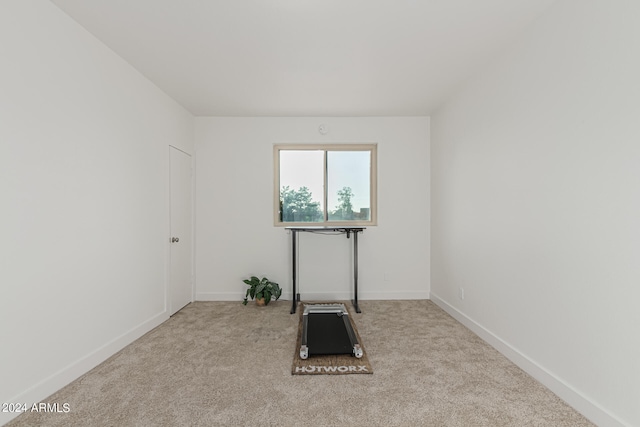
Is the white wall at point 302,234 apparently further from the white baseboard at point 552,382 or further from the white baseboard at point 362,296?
the white baseboard at point 552,382

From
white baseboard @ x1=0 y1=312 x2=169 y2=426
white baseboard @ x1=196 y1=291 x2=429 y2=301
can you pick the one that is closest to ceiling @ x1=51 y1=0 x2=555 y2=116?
white baseboard @ x1=0 y1=312 x2=169 y2=426

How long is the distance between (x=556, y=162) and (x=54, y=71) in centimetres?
351

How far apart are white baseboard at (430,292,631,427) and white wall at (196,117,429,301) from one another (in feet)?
4.95

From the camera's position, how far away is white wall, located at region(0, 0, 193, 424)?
1.90 metres

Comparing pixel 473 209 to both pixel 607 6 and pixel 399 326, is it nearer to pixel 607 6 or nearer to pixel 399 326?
pixel 399 326

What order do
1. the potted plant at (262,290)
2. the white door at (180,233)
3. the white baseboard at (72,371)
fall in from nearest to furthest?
1. the white baseboard at (72,371)
2. the white door at (180,233)
3. the potted plant at (262,290)

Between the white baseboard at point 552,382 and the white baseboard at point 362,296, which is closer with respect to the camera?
the white baseboard at point 552,382

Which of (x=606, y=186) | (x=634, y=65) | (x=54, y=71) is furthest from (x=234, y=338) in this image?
(x=634, y=65)

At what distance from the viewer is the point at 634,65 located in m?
1.65

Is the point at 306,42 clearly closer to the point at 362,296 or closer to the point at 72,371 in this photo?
the point at 72,371

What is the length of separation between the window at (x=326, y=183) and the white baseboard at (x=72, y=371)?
2.39 m

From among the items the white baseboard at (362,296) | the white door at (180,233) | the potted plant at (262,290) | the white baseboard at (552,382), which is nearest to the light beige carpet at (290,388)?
the white baseboard at (552,382)

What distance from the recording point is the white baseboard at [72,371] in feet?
6.41

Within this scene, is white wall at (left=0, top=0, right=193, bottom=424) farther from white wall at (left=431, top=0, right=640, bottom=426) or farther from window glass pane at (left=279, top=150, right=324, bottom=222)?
white wall at (left=431, top=0, right=640, bottom=426)
